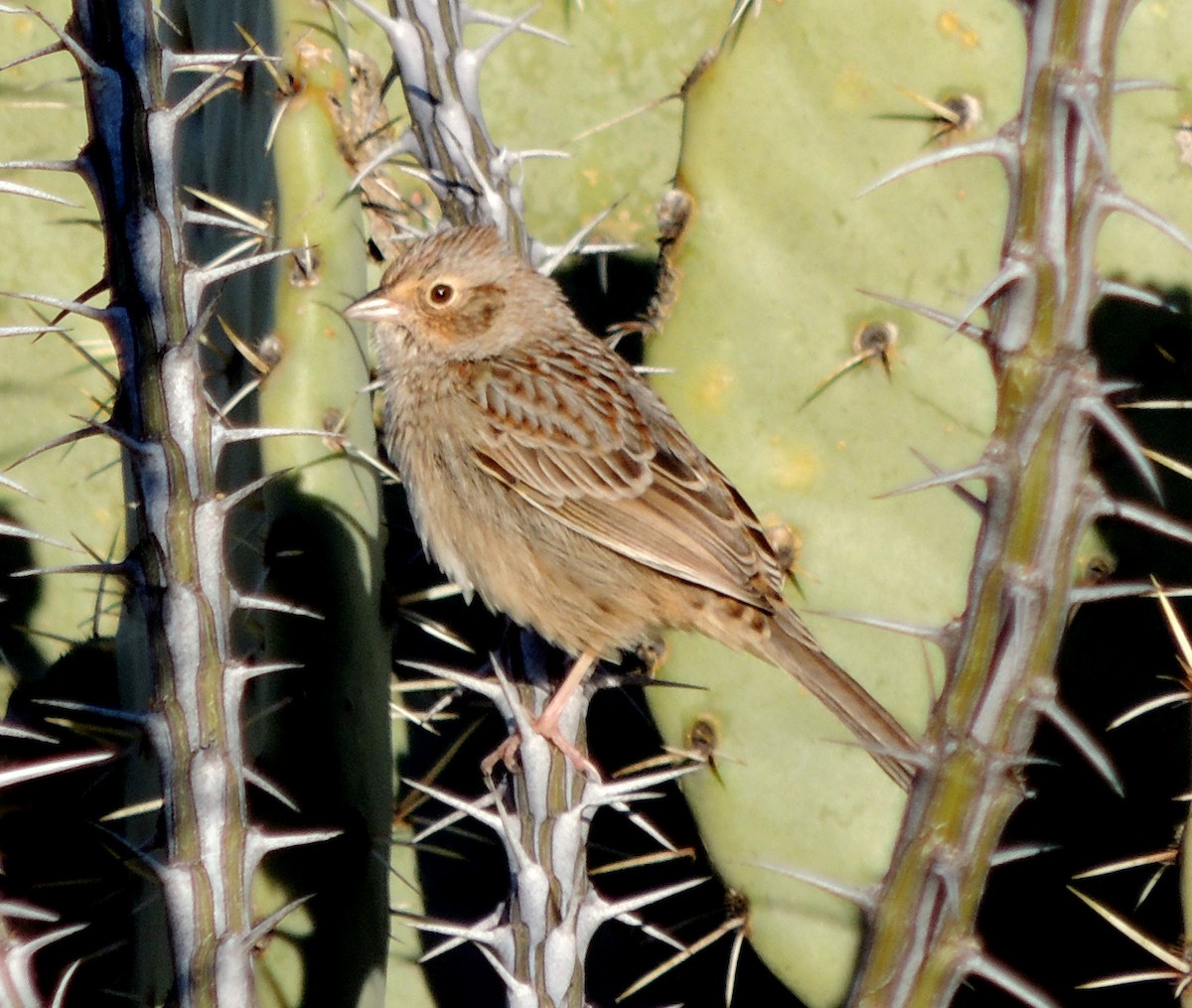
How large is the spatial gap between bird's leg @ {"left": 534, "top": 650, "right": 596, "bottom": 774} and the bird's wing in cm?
29

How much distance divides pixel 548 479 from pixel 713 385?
547mm

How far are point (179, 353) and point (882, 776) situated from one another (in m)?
1.72

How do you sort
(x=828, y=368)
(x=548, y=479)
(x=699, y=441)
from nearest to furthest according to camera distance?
(x=828, y=368)
(x=699, y=441)
(x=548, y=479)

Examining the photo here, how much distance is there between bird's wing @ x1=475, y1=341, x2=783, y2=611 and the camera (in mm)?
3215

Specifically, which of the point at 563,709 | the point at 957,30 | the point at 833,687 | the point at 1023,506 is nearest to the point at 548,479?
the point at 563,709

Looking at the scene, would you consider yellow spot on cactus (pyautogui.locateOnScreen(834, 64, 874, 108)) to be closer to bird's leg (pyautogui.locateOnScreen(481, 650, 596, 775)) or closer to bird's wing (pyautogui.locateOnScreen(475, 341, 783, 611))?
bird's wing (pyautogui.locateOnScreen(475, 341, 783, 611))

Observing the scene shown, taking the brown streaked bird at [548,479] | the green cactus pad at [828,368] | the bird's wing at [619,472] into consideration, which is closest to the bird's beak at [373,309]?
the brown streaked bird at [548,479]

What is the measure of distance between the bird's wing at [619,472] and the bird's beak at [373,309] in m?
0.32

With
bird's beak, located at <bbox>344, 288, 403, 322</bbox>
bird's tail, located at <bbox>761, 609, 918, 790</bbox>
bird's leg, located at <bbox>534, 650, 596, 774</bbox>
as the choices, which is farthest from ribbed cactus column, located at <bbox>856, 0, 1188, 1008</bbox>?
bird's beak, located at <bbox>344, 288, 403, 322</bbox>

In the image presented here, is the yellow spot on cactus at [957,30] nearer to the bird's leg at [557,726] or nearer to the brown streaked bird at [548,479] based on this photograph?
the brown streaked bird at [548,479]

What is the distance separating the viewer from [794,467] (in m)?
3.01

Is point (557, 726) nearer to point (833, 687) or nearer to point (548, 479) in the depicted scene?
point (833, 687)

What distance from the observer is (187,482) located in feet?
6.77

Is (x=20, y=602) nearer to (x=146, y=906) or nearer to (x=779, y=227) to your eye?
(x=146, y=906)
